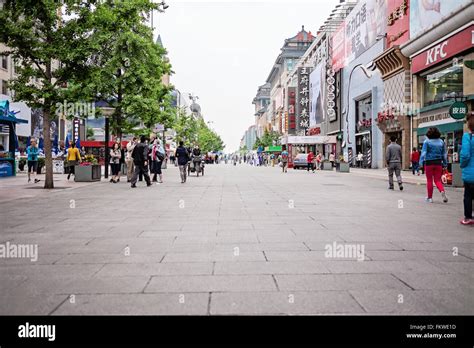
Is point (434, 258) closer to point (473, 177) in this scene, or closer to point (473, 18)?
point (473, 177)

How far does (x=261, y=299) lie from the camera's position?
3.66 m

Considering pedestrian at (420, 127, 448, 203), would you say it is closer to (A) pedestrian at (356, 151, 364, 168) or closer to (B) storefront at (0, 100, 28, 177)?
(B) storefront at (0, 100, 28, 177)

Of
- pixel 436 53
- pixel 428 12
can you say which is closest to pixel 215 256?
pixel 436 53

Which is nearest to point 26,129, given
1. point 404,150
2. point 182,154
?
point 182,154

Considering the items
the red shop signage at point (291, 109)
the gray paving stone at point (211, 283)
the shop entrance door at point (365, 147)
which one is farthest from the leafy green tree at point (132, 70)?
the red shop signage at point (291, 109)

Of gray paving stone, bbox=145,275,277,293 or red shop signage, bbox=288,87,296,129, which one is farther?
red shop signage, bbox=288,87,296,129

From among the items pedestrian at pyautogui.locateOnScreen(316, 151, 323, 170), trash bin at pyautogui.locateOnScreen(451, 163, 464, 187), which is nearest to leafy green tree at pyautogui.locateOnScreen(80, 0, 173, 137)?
trash bin at pyautogui.locateOnScreen(451, 163, 464, 187)

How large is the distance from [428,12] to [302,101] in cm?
5214

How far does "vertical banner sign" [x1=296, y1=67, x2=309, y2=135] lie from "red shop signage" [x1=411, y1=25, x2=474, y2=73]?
47115 mm

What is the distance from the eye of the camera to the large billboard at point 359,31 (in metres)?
42.4

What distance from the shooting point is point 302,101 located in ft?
270

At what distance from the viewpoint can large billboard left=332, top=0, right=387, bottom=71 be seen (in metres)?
42.4

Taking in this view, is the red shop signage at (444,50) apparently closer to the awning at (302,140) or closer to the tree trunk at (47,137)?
the awning at (302,140)

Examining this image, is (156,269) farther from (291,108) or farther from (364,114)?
(291,108)
